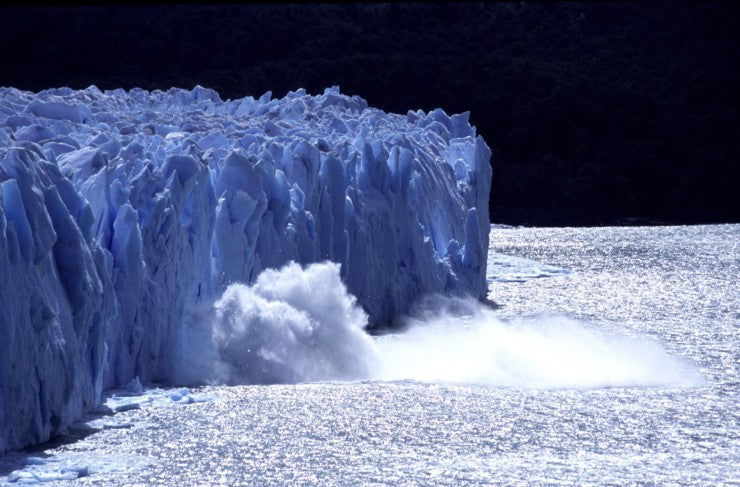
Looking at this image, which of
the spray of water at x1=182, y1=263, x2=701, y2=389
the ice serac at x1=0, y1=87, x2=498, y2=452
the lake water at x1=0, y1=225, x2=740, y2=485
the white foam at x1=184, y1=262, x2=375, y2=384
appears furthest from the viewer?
the spray of water at x1=182, y1=263, x2=701, y2=389

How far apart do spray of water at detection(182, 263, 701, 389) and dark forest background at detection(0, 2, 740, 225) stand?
23.2 meters

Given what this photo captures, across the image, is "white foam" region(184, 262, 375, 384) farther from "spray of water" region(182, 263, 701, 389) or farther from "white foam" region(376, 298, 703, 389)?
"white foam" region(376, 298, 703, 389)

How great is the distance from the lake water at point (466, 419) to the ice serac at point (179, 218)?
51 cm

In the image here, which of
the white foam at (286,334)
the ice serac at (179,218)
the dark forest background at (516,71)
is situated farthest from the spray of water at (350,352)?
the dark forest background at (516,71)

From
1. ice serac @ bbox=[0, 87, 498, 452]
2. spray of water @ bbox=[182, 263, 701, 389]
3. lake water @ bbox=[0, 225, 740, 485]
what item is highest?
ice serac @ bbox=[0, 87, 498, 452]

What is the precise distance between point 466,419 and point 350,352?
2908 mm

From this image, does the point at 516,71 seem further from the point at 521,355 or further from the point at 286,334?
the point at 286,334

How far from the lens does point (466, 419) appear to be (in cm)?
1202

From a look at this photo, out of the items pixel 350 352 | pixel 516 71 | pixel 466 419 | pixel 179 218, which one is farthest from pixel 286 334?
pixel 516 71

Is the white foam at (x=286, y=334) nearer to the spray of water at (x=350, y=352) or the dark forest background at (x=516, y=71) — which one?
the spray of water at (x=350, y=352)

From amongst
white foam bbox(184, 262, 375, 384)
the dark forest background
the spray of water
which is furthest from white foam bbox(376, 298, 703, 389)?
the dark forest background

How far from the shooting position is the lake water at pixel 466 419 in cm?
1008

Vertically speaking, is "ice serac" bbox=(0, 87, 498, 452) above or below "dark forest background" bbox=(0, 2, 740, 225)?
below

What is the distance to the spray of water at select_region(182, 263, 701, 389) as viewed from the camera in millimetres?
13750
